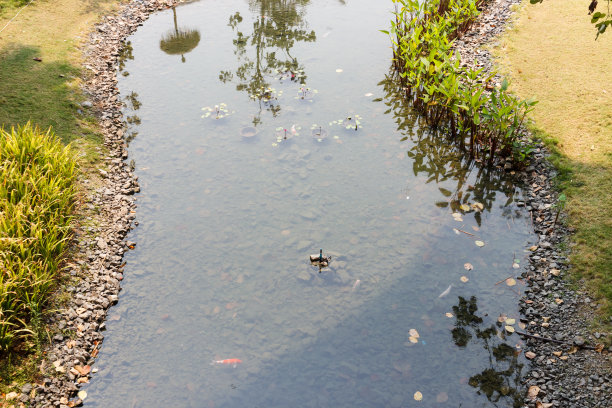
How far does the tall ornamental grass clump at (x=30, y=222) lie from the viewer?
4.50 meters

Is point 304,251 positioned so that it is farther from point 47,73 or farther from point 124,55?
point 124,55

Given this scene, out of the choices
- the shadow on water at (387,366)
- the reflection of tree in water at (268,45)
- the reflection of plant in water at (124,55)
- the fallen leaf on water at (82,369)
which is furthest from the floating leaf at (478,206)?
the reflection of plant in water at (124,55)

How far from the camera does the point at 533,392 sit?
13.9 ft

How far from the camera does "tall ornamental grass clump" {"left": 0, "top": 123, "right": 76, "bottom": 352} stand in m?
4.50

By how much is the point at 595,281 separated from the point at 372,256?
2.56m

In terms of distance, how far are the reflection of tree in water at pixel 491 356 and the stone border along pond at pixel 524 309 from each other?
0.48ft

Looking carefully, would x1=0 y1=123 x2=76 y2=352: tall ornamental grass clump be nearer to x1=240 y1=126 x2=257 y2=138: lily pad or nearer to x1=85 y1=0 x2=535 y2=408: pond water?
x1=85 y1=0 x2=535 y2=408: pond water

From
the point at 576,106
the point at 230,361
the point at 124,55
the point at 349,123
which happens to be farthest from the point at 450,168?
the point at 124,55

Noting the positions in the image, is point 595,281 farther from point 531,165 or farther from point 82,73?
point 82,73

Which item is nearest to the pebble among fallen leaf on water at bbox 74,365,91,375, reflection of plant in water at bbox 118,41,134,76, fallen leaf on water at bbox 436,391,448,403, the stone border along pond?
the stone border along pond

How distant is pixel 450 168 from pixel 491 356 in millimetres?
3409

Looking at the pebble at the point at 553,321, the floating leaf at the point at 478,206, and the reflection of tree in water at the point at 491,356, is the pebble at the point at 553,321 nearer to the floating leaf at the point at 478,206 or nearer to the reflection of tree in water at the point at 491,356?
the reflection of tree in water at the point at 491,356

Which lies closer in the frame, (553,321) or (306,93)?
(553,321)

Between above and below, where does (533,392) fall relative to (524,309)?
below
